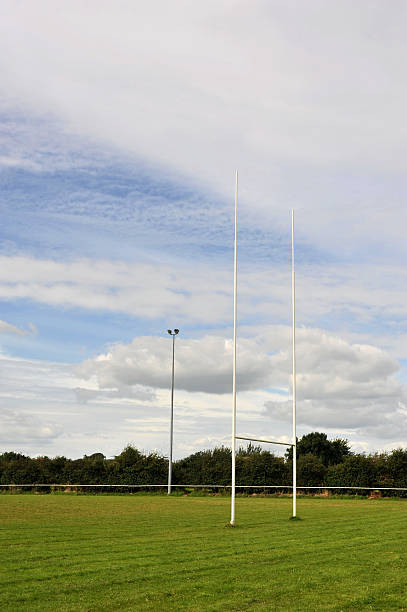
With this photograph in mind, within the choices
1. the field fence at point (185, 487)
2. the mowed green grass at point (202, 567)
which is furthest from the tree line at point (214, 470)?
the mowed green grass at point (202, 567)

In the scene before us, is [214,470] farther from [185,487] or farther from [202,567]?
[202,567]

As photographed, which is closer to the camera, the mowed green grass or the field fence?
the mowed green grass

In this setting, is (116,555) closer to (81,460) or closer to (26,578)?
(26,578)

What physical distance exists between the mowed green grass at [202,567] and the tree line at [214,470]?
22.4 metres

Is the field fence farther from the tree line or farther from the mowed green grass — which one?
the mowed green grass

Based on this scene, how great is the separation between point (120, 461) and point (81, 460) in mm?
4211

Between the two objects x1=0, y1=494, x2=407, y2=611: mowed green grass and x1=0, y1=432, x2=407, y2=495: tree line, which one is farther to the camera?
x1=0, y1=432, x2=407, y2=495: tree line

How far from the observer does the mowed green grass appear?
838 centimetres

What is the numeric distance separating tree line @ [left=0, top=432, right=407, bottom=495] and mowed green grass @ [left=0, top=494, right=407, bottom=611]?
2237 centimetres

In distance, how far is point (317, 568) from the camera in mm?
11039

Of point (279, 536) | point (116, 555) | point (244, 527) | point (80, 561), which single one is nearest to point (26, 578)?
point (80, 561)

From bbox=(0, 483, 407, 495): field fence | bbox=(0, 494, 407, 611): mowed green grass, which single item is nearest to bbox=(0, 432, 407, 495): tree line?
bbox=(0, 483, 407, 495): field fence

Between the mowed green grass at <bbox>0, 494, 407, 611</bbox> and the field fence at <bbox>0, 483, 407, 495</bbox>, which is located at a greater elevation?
the field fence at <bbox>0, 483, 407, 495</bbox>

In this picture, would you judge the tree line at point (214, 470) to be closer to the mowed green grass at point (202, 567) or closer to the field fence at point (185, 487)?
the field fence at point (185, 487)
